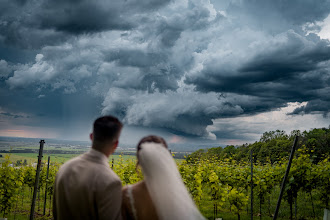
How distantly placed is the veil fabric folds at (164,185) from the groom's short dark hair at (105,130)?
236 mm

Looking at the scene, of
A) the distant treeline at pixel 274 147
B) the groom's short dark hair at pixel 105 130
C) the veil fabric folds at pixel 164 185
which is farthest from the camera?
the distant treeline at pixel 274 147

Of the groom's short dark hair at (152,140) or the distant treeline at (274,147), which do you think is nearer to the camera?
the groom's short dark hair at (152,140)

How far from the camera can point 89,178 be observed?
5.83ft

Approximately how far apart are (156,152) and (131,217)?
0.47m

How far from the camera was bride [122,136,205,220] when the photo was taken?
172 centimetres

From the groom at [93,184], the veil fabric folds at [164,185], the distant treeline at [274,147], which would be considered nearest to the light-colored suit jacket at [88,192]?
the groom at [93,184]

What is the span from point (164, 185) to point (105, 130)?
1.84 feet

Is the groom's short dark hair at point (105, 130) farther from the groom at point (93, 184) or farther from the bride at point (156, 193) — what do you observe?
the bride at point (156, 193)

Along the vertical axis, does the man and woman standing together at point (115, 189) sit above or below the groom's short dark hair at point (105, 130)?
below

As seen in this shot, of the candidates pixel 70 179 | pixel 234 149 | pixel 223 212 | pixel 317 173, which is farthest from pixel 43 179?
pixel 234 149

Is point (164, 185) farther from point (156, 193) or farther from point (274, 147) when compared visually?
point (274, 147)

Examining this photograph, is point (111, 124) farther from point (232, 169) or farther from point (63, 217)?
point (232, 169)

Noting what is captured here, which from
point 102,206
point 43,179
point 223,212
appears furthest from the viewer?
point 43,179

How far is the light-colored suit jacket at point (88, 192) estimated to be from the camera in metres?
1.74
